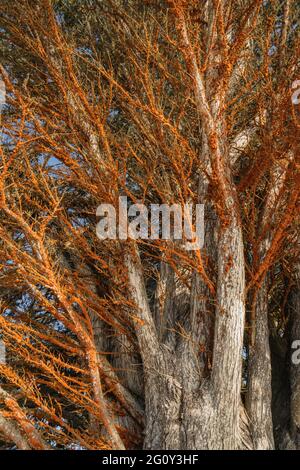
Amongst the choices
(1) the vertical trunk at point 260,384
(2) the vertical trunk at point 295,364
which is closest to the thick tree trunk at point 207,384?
(1) the vertical trunk at point 260,384

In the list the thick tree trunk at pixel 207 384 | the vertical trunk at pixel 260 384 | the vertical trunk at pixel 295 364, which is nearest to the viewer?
the thick tree trunk at pixel 207 384

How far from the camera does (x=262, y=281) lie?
18.7 ft

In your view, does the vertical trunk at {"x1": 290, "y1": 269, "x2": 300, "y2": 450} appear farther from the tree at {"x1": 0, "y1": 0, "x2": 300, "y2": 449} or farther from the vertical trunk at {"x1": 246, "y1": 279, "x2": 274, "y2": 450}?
the vertical trunk at {"x1": 246, "y1": 279, "x2": 274, "y2": 450}

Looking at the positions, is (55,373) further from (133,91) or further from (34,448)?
(133,91)

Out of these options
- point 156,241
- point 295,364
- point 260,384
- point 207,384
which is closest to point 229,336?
point 207,384

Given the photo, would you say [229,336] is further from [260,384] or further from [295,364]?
[295,364]

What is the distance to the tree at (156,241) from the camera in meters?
4.90

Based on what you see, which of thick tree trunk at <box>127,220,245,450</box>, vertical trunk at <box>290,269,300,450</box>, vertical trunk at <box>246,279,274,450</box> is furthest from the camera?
vertical trunk at <box>290,269,300,450</box>

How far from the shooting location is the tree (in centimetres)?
490

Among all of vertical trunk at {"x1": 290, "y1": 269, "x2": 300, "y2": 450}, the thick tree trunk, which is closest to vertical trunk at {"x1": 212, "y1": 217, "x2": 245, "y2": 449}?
the thick tree trunk

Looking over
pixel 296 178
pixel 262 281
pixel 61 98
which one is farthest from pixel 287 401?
pixel 61 98

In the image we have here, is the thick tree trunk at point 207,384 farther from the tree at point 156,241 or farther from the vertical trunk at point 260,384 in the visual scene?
the vertical trunk at point 260,384

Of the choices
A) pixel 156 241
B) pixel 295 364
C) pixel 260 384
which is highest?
pixel 156 241

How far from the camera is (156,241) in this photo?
5535mm
